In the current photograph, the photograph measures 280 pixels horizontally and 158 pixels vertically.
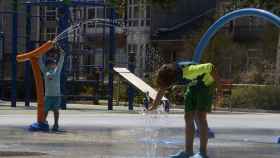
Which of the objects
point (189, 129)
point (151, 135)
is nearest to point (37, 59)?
point (151, 135)

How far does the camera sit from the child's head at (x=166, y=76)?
910cm

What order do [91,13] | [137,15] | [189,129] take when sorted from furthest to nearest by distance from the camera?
[137,15] → [91,13] → [189,129]

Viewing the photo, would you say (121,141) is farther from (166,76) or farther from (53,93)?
(166,76)

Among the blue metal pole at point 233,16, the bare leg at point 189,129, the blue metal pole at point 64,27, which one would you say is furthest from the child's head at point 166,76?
the blue metal pole at point 64,27

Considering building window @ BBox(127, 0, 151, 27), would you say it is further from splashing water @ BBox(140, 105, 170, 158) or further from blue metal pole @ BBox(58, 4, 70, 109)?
splashing water @ BBox(140, 105, 170, 158)

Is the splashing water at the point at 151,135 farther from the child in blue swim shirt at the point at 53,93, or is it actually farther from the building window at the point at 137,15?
the building window at the point at 137,15

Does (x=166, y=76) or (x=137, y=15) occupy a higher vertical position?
(x=137, y=15)

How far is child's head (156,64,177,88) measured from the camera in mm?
9102

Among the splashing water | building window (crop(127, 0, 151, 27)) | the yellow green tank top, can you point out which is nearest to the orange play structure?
the splashing water

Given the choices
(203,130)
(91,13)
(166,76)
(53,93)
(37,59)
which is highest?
(91,13)

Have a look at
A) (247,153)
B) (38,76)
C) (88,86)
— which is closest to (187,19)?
(88,86)

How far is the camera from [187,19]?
53031 millimetres

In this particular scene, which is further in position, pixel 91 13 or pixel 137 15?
pixel 137 15

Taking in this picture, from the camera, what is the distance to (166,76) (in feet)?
29.9
